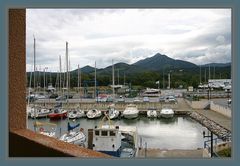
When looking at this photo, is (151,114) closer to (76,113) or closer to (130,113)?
(130,113)

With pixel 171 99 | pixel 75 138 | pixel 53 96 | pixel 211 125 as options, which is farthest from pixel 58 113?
pixel 171 99

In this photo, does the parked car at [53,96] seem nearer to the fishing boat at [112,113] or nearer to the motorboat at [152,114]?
the fishing boat at [112,113]

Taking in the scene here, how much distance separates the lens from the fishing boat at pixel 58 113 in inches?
591

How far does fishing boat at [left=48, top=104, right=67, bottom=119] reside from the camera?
1502 centimetres

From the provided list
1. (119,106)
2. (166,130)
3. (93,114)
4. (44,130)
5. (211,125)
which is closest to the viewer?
(44,130)

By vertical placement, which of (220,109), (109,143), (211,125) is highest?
(220,109)

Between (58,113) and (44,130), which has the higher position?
(58,113)

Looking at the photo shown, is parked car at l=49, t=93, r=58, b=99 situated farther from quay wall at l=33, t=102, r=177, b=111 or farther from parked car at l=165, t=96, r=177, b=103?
parked car at l=165, t=96, r=177, b=103

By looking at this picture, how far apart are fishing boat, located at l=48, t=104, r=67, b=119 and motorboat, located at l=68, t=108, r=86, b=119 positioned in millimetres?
292

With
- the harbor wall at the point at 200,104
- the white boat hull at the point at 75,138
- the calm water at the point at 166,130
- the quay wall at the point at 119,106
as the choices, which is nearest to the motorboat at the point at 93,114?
the calm water at the point at 166,130

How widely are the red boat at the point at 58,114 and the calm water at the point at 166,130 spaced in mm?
312

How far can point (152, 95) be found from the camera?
2050 cm

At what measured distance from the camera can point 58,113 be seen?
49.5ft

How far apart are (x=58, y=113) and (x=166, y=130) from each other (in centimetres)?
507
